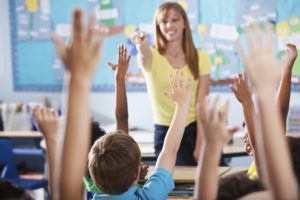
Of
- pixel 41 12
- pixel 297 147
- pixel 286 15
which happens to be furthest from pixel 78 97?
pixel 41 12

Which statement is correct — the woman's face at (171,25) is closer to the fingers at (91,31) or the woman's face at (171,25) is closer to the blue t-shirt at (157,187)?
the blue t-shirt at (157,187)

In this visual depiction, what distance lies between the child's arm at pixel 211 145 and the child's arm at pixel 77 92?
0.82ft

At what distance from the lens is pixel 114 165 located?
4.71 ft

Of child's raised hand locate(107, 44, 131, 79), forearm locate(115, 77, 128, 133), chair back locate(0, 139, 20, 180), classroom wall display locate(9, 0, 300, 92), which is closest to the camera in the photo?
child's raised hand locate(107, 44, 131, 79)

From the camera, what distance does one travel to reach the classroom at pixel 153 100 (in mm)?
893

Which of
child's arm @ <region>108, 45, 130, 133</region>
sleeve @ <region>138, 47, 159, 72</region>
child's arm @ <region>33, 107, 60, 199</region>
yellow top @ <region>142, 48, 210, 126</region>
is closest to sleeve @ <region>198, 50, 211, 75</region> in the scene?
yellow top @ <region>142, 48, 210, 126</region>

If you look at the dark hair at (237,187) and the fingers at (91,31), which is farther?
the dark hair at (237,187)

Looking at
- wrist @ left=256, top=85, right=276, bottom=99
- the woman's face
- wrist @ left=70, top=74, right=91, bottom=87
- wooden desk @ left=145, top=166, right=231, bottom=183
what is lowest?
wooden desk @ left=145, top=166, right=231, bottom=183

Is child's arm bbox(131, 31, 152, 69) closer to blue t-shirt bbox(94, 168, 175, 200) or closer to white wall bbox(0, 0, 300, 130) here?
blue t-shirt bbox(94, 168, 175, 200)

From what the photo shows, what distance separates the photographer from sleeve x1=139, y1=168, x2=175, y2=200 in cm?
157

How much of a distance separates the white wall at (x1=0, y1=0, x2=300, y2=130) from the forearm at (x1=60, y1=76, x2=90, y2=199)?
A: 3633 mm

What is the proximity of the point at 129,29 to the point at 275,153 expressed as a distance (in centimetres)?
413

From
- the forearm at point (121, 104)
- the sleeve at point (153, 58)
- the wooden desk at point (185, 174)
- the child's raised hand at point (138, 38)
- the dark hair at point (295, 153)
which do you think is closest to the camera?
the dark hair at point (295, 153)

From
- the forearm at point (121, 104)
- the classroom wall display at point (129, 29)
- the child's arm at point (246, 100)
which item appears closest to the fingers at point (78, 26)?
the child's arm at point (246, 100)
